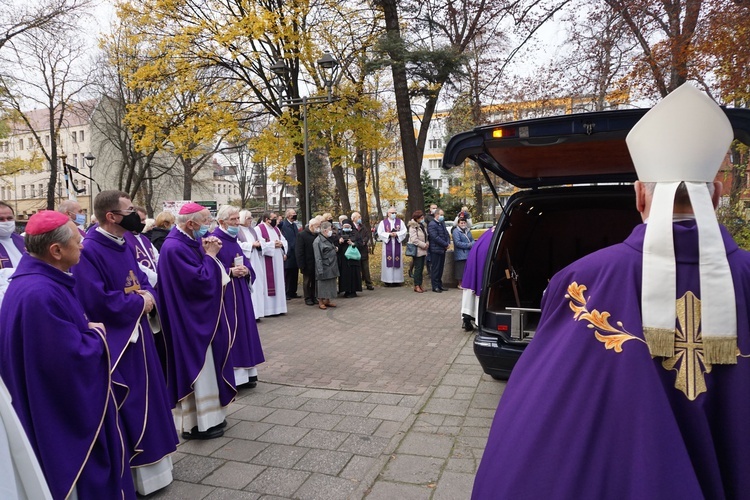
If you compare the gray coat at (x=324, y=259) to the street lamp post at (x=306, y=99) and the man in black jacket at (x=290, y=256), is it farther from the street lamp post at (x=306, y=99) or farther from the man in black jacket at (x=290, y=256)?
the street lamp post at (x=306, y=99)

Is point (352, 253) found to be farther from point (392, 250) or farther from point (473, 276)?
point (473, 276)

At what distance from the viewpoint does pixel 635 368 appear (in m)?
1.46

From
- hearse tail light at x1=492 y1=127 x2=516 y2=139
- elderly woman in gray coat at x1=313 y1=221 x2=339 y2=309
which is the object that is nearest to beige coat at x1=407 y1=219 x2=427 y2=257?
elderly woman in gray coat at x1=313 y1=221 x2=339 y2=309

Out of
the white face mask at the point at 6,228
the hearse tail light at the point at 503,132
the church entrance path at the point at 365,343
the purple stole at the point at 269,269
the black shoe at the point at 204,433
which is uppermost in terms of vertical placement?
the hearse tail light at the point at 503,132

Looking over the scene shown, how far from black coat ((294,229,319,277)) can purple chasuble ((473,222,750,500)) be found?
10.0 meters

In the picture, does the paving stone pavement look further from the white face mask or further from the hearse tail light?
the white face mask

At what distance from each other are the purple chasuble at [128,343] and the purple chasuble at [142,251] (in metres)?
1.04

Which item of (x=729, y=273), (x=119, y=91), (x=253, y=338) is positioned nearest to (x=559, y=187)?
(x=253, y=338)

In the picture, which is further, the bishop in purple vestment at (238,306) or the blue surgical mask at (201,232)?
the bishop in purple vestment at (238,306)

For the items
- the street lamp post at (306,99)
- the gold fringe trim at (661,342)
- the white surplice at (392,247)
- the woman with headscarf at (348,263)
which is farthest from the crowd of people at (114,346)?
the street lamp post at (306,99)

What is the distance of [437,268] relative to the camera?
1286 centimetres

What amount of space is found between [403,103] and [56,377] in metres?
12.8

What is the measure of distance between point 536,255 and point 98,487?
4866 millimetres

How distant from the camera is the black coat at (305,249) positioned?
11414 mm
